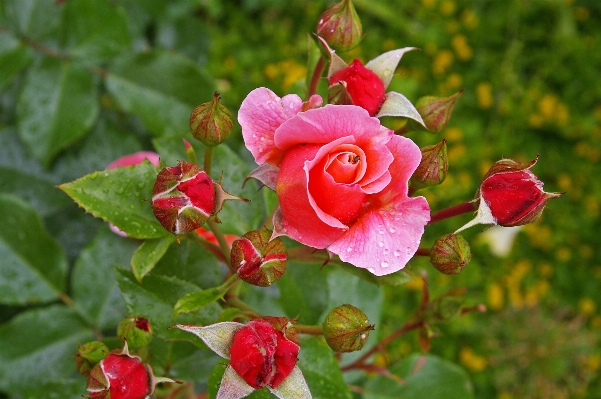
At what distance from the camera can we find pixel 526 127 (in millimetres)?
2822

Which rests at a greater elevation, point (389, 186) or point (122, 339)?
point (389, 186)

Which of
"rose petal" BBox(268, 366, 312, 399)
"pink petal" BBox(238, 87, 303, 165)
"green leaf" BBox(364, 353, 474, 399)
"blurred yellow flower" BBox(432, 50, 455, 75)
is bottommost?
"blurred yellow flower" BBox(432, 50, 455, 75)

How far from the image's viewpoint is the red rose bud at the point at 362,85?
0.81m

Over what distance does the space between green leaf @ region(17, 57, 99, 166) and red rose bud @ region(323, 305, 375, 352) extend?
2.85 ft

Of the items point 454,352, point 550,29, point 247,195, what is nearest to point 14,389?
point 247,195

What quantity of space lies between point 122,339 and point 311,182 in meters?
0.38

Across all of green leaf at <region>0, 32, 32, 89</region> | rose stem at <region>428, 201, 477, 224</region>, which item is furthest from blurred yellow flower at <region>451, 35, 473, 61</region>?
rose stem at <region>428, 201, 477, 224</region>

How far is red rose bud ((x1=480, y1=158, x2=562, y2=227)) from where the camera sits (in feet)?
2.52

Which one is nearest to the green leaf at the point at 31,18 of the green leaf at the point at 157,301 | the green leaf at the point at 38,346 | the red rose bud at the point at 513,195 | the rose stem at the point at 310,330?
the green leaf at the point at 38,346

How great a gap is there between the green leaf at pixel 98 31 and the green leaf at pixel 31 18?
5cm

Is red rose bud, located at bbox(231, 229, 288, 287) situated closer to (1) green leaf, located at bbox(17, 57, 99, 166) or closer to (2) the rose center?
(2) the rose center

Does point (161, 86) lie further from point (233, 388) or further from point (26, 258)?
point (233, 388)

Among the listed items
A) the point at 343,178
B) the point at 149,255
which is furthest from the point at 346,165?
the point at 149,255

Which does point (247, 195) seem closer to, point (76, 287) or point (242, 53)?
point (76, 287)
